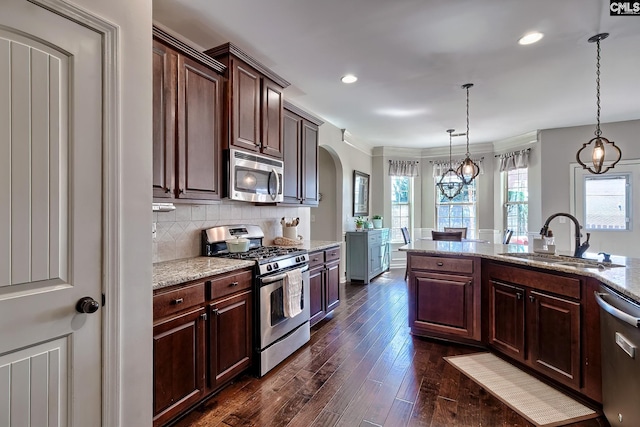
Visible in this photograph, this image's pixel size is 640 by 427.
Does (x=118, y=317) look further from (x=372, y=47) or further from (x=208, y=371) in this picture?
(x=372, y=47)

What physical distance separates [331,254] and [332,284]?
37 cm

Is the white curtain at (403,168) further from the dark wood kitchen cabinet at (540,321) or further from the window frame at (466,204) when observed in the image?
the dark wood kitchen cabinet at (540,321)

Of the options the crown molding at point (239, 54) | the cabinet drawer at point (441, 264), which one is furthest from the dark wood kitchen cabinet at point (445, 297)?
the crown molding at point (239, 54)

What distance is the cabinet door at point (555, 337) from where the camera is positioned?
2.13 m

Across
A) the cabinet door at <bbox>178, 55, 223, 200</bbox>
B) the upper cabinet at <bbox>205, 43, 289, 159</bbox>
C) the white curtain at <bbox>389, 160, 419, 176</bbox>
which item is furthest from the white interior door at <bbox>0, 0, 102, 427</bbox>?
the white curtain at <bbox>389, 160, 419, 176</bbox>

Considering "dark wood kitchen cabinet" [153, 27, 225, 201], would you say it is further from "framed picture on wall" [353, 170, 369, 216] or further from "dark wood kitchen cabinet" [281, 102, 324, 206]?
"framed picture on wall" [353, 170, 369, 216]

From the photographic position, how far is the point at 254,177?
9.47ft

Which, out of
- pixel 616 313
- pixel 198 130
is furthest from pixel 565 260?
pixel 198 130

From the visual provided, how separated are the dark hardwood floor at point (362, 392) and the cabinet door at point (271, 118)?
6.38 feet

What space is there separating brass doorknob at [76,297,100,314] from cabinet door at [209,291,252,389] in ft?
2.70

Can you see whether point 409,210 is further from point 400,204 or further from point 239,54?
point 239,54

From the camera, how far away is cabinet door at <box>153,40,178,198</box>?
204cm

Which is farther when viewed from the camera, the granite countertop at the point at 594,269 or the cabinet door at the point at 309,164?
the cabinet door at the point at 309,164

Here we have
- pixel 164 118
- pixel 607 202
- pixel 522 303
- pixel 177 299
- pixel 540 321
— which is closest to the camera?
pixel 177 299
